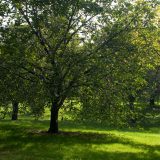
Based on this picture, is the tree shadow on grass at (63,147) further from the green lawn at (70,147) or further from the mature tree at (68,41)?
the mature tree at (68,41)

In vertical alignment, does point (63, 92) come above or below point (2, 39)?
below

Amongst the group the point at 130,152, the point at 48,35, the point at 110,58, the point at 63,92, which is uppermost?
the point at 48,35

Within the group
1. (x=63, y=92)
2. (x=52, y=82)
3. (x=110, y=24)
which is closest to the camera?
(x=52, y=82)

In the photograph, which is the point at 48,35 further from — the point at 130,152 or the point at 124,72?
the point at 130,152

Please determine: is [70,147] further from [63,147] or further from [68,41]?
[68,41]

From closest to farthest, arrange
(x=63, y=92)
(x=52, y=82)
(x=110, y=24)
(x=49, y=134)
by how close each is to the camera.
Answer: (x=52, y=82), (x=63, y=92), (x=110, y=24), (x=49, y=134)

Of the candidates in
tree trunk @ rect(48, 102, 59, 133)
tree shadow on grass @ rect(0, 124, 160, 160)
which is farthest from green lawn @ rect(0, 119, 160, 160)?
tree trunk @ rect(48, 102, 59, 133)

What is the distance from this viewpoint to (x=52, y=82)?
26.3 m

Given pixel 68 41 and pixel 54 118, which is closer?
pixel 68 41

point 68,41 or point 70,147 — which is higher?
point 68,41

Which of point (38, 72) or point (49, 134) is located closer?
point (38, 72)

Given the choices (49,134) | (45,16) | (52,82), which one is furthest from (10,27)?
(49,134)

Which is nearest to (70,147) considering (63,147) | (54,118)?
(63,147)

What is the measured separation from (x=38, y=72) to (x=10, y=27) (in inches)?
153
